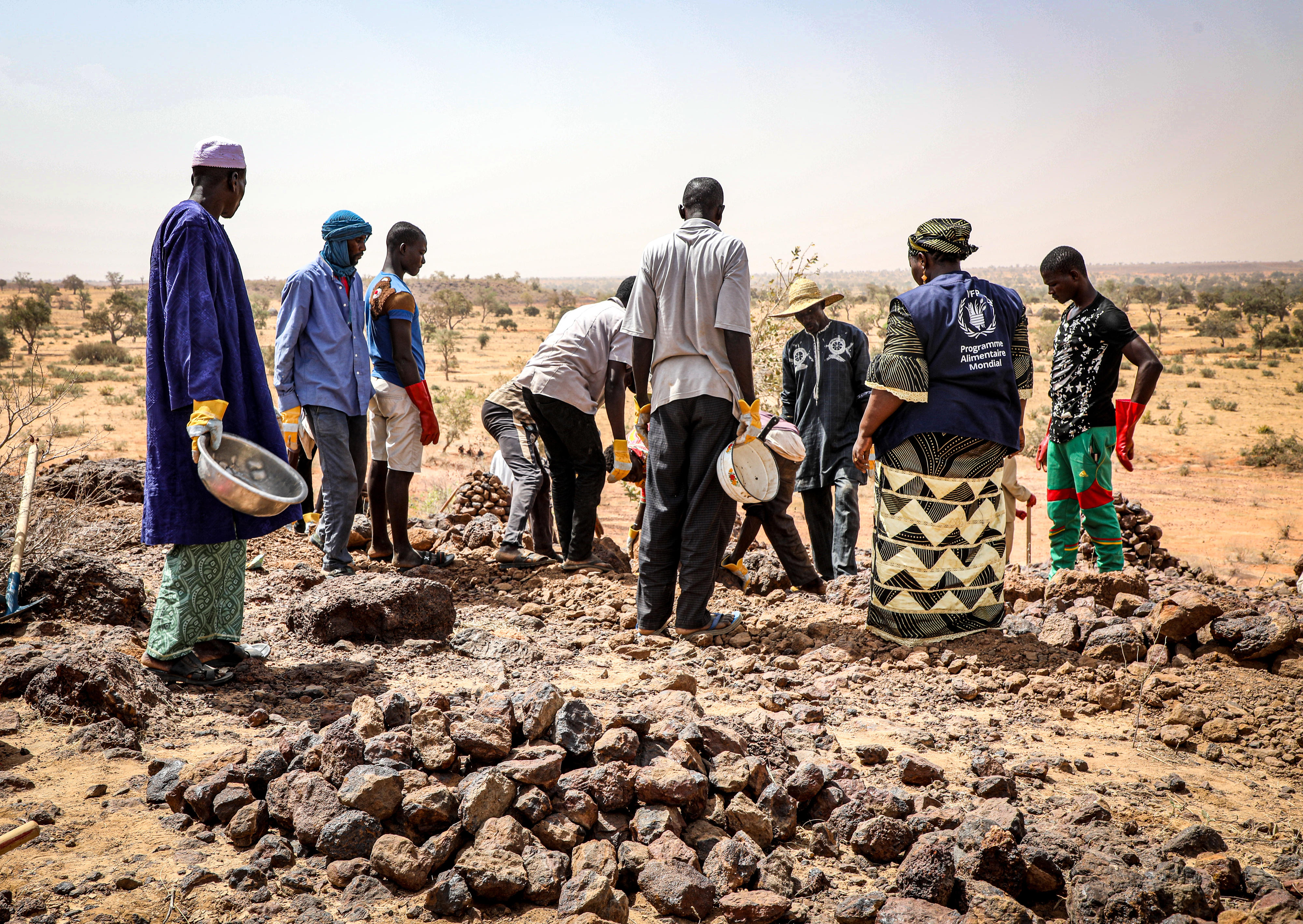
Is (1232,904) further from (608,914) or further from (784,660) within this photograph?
(784,660)

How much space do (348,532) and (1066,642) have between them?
3.74 m

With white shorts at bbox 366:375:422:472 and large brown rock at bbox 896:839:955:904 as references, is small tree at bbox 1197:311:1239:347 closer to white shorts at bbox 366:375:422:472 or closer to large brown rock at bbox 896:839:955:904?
white shorts at bbox 366:375:422:472

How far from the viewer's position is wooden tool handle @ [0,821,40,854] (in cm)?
191

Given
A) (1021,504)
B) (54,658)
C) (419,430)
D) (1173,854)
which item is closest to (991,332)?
(1173,854)

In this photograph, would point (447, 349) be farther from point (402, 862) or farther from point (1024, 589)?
point (402, 862)

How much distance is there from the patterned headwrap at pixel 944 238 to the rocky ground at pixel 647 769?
5.93 ft

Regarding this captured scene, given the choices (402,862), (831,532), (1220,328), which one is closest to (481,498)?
(831,532)

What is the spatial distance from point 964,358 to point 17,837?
3646mm

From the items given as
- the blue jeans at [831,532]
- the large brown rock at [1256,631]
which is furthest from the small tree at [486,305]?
the large brown rock at [1256,631]

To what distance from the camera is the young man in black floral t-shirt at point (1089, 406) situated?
4.86 meters

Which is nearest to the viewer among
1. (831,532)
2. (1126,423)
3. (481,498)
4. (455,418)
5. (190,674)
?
(190,674)

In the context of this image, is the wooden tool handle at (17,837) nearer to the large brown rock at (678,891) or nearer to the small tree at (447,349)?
the large brown rock at (678,891)

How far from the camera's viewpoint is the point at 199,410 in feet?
10.1

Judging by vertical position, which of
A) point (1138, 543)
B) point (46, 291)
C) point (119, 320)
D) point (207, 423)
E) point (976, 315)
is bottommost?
point (1138, 543)
